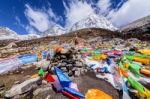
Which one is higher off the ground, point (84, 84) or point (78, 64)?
point (78, 64)

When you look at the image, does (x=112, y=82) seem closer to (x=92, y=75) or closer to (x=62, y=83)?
(x=92, y=75)

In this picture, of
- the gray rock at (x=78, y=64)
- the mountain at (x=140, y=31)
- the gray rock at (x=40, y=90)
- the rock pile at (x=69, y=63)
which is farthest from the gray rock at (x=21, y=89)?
the mountain at (x=140, y=31)

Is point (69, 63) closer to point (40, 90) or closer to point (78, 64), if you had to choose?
point (78, 64)

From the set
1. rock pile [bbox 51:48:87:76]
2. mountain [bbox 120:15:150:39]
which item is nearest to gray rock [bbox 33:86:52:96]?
rock pile [bbox 51:48:87:76]

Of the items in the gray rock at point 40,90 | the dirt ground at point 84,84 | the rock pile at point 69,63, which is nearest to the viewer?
the dirt ground at point 84,84

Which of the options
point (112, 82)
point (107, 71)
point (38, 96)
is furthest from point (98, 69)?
point (38, 96)

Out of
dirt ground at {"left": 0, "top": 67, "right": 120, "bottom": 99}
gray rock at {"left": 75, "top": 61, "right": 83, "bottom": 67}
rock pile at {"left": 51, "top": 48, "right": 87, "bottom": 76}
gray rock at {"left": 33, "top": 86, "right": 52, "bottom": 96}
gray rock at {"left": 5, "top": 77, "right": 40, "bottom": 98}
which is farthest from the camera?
gray rock at {"left": 75, "top": 61, "right": 83, "bottom": 67}

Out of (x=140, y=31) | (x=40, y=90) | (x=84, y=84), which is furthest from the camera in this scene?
(x=140, y=31)

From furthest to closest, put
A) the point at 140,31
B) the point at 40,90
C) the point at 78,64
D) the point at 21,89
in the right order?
the point at 140,31 < the point at 78,64 < the point at 21,89 < the point at 40,90

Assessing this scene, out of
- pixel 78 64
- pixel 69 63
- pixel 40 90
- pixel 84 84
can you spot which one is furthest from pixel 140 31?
pixel 40 90

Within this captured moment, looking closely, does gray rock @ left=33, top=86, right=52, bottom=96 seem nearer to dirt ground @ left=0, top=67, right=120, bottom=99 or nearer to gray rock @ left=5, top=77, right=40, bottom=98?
dirt ground @ left=0, top=67, right=120, bottom=99

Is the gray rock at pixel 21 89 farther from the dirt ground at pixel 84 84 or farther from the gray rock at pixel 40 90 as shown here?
the gray rock at pixel 40 90

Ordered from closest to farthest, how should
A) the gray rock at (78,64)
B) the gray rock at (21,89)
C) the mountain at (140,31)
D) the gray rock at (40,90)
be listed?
the gray rock at (40,90) → the gray rock at (21,89) → the gray rock at (78,64) → the mountain at (140,31)

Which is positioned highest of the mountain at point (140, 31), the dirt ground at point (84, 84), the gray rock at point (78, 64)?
the mountain at point (140, 31)
